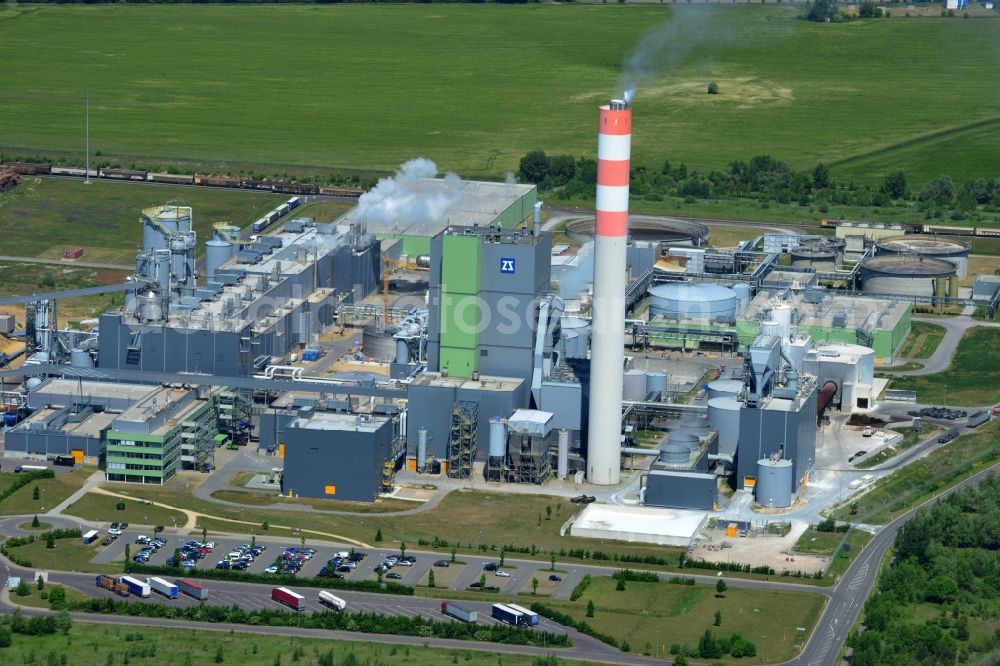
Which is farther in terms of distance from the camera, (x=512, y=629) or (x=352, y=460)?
(x=352, y=460)

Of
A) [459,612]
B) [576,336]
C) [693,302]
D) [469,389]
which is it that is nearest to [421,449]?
[469,389]

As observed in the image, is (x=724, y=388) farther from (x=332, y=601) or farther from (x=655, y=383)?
(x=332, y=601)

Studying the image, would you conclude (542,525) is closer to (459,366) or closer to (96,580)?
(459,366)

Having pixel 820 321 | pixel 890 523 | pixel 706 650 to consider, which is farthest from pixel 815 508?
pixel 820 321

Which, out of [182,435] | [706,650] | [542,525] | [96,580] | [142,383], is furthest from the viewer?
[142,383]

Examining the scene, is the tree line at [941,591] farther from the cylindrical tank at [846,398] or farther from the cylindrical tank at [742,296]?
the cylindrical tank at [742,296]

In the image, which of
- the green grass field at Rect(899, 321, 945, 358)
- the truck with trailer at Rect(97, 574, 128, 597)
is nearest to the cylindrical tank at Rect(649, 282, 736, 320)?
the green grass field at Rect(899, 321, 945, 358)

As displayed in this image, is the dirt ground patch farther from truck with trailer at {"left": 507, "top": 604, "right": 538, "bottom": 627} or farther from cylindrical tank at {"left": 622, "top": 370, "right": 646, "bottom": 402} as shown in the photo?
cylindrical tank at {"left": 622, "top": 370, "right": 646, "bottom": 402}
